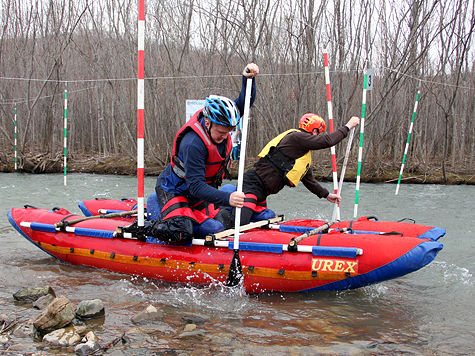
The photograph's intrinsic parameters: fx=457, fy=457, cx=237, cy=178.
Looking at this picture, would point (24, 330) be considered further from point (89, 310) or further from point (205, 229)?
point (205, 229)

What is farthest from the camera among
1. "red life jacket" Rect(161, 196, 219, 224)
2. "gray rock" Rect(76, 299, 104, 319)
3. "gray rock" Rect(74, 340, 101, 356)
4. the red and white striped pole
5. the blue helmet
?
"red life jacket" Rect(161, 196, 219, 224)

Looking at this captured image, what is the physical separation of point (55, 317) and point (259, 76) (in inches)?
494

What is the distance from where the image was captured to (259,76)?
49.5 feet

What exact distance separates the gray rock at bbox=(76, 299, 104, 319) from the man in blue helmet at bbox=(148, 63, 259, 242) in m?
1.05

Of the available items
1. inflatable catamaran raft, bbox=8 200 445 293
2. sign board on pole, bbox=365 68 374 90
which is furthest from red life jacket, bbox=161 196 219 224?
sign board on pole, bbox=365 68 374 90

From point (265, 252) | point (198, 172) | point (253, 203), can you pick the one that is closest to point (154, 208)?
point (198, 172)

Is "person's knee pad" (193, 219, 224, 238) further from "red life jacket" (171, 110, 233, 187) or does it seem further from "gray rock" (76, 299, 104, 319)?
"gray rock" (76, 299, 104, 319)

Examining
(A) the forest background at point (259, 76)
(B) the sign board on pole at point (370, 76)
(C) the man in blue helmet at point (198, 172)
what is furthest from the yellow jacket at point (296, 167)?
(A) the forest background at point (259, 76)

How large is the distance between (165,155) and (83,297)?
11827 mm

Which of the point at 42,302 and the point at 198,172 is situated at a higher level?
the point at 198,172

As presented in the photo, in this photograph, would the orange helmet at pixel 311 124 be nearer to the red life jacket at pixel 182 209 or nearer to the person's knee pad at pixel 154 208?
the red life jacket at pixel 182 209

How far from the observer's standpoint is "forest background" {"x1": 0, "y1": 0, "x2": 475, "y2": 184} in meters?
13.9

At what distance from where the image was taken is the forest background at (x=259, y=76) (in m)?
13.9

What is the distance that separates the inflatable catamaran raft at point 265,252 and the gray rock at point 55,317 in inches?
55.4
